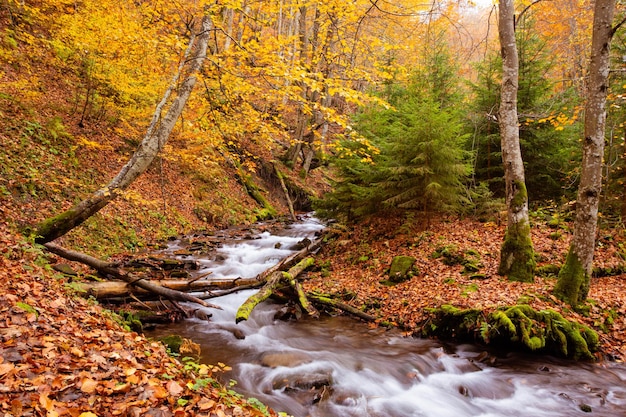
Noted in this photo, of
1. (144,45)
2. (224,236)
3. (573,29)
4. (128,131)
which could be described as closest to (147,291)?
(144,45)

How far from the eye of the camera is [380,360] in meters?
6.55

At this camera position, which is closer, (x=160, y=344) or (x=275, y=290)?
(x=160, y=344)

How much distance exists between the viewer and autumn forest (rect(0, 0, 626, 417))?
438cm

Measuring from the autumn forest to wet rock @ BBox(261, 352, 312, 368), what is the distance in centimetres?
84

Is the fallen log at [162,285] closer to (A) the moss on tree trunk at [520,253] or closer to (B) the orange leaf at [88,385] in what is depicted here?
(B) the orange leaf at [88,385]

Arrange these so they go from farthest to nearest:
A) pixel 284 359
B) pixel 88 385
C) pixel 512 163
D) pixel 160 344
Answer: pixel 512 163, pixel 284 359, pixel 160 344, pixel 88 385

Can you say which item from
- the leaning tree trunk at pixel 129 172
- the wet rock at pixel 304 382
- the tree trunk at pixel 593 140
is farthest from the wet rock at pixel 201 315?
the tree trunk at pixel 593 140

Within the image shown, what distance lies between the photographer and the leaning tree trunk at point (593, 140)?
20.3 ft

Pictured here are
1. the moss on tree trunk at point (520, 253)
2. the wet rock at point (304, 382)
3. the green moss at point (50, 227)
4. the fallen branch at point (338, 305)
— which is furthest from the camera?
the fallen branch at point (338, 305)

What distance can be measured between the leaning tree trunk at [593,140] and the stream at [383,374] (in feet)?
6.48

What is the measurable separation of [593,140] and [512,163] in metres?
1.48

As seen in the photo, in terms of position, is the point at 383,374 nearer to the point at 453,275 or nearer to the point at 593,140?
the point at 453,275

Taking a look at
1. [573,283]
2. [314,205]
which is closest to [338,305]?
[573,283]

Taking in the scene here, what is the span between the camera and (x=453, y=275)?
848 cm
